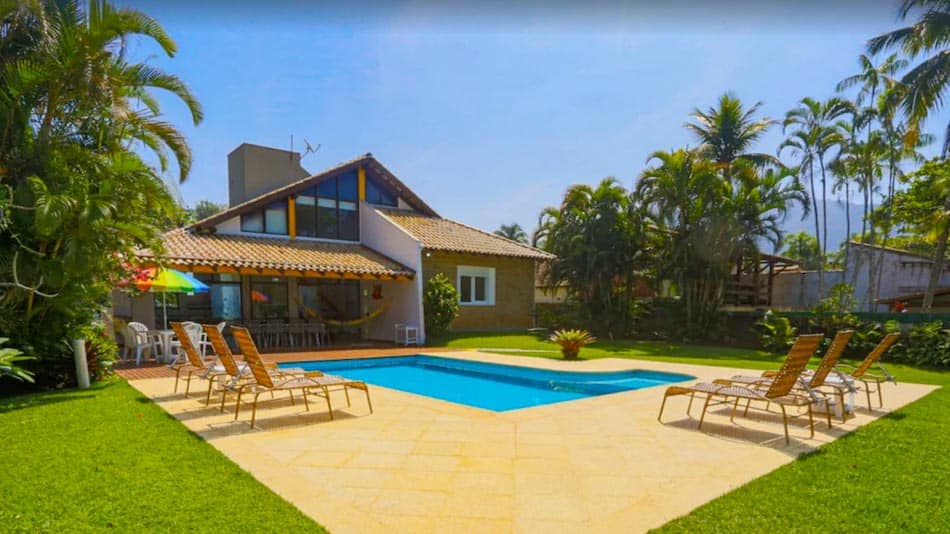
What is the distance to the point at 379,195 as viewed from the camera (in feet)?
67.6

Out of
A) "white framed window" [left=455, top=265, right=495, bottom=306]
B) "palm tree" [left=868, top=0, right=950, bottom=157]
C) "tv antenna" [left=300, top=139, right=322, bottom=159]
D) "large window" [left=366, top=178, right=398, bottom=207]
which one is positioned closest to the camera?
"palm tree" [left=868, top=0, right=950, bottom=157]

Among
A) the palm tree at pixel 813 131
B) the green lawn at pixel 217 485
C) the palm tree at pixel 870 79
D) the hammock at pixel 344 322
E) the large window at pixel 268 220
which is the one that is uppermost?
the palm tree at pixel 870 79

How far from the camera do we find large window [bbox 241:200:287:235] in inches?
672

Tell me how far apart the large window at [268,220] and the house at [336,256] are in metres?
0.04

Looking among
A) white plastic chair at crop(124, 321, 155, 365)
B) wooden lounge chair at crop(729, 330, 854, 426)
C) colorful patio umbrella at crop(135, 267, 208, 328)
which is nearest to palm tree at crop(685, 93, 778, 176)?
wooden lounge chair at crop(729, 330, 854, 426)

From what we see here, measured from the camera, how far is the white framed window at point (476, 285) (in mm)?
19594

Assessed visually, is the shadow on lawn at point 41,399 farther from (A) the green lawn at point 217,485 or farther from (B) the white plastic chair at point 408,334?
(B) the white plastic chair at point 408,334

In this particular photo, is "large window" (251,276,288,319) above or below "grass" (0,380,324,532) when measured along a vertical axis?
above

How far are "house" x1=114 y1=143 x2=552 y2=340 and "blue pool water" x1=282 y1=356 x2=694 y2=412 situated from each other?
4361 millimetres

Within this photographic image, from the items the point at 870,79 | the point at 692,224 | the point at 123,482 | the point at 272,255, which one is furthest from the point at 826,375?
the point at 870,79

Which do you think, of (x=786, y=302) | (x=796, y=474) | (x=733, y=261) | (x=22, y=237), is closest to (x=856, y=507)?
(x=796, y=474)

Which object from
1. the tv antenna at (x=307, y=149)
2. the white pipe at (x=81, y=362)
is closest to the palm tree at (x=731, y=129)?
the tv antenna at (x=307, y=149)

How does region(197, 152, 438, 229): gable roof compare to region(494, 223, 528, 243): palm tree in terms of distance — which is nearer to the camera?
region(197, 152, 438, 229): gable roof

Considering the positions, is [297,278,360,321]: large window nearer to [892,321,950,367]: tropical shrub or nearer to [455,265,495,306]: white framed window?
[455,265,495,306]: white framed window
